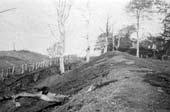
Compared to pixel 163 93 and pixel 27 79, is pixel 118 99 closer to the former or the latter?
pixel 163 93

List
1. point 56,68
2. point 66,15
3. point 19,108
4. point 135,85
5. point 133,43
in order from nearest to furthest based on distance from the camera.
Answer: point 135,85, point 19,108, point 66,15, point 56,68, point 133,43

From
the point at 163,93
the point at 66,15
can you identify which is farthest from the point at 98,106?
the point at 66,15

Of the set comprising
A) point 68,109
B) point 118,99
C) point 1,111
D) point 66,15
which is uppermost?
point 66,15

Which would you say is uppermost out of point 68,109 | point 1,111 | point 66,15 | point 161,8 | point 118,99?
point 66,15

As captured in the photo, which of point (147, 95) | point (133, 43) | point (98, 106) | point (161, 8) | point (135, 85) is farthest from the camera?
point (133, 43)

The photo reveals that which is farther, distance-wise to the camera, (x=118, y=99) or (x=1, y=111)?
(x=1, y=111)

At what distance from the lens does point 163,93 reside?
8172 millimetres

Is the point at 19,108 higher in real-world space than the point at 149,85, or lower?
lower

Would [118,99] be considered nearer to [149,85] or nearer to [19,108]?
[149,85]

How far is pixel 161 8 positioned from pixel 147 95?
7.77 m

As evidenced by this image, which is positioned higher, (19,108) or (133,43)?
(133,43)

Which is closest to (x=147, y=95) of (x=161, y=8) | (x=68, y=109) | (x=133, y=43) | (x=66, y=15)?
(x=68, y=109)

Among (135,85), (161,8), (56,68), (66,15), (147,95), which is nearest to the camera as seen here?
(147,95)

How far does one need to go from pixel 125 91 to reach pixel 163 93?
5.28 ft
